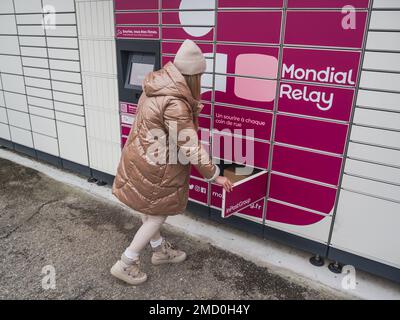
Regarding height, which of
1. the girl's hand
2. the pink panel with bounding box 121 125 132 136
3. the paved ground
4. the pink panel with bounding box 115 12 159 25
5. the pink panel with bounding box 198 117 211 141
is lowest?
the paved ground

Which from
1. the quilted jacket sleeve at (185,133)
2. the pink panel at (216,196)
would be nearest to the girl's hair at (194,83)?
the quilted jacket sleeve at (185,133)

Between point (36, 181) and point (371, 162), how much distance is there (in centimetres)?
385

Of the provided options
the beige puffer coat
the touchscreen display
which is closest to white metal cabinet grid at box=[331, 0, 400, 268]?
the beige puffer coat

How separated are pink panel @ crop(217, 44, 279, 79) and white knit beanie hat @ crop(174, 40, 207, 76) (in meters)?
0.72

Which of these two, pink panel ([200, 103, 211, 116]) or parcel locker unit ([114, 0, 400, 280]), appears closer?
parcel locker unit ([114, 0, 400, 280])

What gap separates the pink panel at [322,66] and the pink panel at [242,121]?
395 millimetres

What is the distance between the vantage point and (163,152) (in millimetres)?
2555

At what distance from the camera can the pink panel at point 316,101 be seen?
8.88ft

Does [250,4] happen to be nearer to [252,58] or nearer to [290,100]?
[252,58]

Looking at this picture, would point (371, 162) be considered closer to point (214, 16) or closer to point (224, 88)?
point (224, 88)

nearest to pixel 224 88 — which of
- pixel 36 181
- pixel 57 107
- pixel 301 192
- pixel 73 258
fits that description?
→ pixel 301 192

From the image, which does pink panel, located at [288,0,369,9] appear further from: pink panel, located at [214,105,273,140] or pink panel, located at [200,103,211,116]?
pink panel, located at [200,103,211,116]

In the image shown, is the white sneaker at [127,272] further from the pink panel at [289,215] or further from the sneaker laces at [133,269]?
the pink panel at [289,215]

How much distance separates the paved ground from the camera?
2.81m
